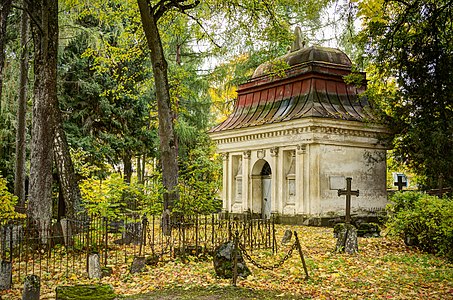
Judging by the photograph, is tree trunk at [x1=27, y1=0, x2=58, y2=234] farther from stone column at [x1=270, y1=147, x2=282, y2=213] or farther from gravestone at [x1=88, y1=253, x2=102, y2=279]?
stone column at [x1=270, y1=147, x2=282, y2=213]

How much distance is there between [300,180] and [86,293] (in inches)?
470

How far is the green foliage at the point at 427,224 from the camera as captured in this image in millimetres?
11070

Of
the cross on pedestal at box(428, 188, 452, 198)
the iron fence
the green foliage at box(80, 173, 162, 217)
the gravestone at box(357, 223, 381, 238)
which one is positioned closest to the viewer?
the iron fence

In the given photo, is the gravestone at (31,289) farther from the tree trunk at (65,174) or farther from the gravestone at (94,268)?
the tree trunk at (65,174)

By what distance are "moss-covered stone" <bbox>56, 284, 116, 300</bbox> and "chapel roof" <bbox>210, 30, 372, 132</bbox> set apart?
11.7 m

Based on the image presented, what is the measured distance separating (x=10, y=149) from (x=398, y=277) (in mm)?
18437

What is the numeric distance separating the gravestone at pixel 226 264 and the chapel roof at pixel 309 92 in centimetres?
920

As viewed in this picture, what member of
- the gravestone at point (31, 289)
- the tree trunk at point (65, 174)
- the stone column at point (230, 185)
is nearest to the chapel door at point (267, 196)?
the stone column at point (230, 185)

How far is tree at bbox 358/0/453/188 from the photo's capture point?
7.60m

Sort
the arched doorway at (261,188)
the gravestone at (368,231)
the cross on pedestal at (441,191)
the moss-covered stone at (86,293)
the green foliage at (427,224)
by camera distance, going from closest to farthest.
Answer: the moss-covered stone at (86,293) < the green foliage at (427,224) < the cross on pedestal at (441,191) < the gravestone at (368,231) < the arched doorway at (261,188)

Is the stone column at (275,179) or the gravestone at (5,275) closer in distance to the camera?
the gravestone at (5,275)

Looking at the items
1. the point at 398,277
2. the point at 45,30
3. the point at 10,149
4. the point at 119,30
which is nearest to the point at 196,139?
the point at 119,30

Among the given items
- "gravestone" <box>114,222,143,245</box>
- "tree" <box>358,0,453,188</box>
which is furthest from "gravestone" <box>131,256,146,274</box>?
"tree" <box>358,0,453,188</box>

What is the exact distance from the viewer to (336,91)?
19.3 meters
